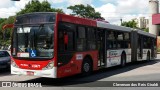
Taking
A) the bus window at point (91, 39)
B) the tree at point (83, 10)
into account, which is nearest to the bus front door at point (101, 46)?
the bus window at point (91, 39)

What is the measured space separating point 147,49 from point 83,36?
41.4 feet

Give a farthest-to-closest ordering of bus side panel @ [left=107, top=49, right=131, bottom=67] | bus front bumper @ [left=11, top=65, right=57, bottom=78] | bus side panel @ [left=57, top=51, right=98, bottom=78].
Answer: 1. bus side panel @ [left=107, top=49, right=131, bottom=67]
2. bus side panel @ [left=57, top=51, right=98, bottom=78]
3. bus front bumper @ [left=11, top=65, right=57, bottom=78]

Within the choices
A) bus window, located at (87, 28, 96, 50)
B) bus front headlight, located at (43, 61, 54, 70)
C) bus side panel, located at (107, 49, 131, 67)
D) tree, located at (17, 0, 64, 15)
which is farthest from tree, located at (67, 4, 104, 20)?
bus front headlight, located at (43, 61, 54, 70)

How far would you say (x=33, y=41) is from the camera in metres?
12.9

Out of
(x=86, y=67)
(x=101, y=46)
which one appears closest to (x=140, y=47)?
(x=101, y=46)

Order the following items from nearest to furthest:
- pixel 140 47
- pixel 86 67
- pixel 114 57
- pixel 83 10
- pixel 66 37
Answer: pixel 66 37
pixel 86 67
pixel 114 57
pixel 140 47
pixel 83 10

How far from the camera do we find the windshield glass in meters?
12.5

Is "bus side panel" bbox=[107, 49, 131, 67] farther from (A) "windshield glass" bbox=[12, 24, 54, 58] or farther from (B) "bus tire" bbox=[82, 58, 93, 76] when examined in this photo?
(A) "windshield glass" bbox=[12, 24, 54, 58]

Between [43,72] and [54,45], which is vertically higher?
[54,45]

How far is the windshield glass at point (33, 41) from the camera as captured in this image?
41.1 feet

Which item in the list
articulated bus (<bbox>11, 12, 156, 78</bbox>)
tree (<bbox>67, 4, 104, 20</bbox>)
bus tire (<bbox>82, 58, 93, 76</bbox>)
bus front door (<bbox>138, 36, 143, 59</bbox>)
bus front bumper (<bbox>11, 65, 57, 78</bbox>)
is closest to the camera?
bus front bumper (<bbox>11, 65, 57, 78</bbox>)

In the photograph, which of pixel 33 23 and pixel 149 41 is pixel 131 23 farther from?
pixel 33 23

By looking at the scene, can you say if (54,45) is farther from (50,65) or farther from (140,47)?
(140,47)

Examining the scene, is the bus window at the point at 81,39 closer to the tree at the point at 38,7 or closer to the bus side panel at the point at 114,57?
the bus side panel at the point at 114,57
